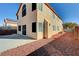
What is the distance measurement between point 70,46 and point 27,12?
1242mm

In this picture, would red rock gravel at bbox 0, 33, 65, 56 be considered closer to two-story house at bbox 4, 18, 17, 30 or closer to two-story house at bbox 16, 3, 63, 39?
two-story house at bbox 16, 3, 63, 39

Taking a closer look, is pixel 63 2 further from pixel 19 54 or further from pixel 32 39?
pixel 19 54

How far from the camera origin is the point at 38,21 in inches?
125

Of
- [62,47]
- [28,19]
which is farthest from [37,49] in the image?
[28,19]

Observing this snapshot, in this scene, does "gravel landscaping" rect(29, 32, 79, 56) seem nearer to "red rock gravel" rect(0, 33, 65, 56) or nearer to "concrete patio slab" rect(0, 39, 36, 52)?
"red rock gravel" rect(0, 33, 65, 56)

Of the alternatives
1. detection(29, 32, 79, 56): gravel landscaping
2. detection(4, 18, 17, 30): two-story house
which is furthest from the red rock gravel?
detection(4, 18, 17, 30): two-story house

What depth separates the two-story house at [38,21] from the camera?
3.17 meters

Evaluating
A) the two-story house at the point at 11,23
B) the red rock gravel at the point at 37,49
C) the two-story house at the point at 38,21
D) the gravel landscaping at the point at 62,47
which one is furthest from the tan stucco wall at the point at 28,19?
the gravel landscaping at the point at 62,47

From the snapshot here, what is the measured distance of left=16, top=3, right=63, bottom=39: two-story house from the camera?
10.4 feet

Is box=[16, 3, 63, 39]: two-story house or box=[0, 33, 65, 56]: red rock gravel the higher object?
box=[16, 3, 63, 39]: two-story house

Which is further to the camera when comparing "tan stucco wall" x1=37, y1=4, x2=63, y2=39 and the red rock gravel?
"tan stucco wall" x1=37, y1=4, x2=63, y2=39

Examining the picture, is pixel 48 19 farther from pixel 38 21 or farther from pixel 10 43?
pixel 10 43

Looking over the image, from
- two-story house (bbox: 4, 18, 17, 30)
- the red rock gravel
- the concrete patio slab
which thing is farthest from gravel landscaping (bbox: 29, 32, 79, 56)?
two-story house (bbox: 4, 18, 17, 30)

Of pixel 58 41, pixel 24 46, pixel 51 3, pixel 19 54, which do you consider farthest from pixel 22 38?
pixel 51 3
